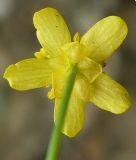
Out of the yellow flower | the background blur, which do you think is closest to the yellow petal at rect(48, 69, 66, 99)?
the yellow flower

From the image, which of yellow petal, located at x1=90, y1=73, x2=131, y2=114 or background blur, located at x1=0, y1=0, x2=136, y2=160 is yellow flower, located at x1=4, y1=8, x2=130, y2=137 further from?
background blur, located at x1=0, y1=0, x2=136, y2=160

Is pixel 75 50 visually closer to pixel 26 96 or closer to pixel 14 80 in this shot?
pixel 14 80

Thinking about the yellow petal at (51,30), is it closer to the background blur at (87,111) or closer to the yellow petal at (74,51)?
the yellow petal at (74,51)

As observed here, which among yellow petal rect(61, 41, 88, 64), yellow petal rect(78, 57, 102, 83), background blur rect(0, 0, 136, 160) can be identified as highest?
yellow petal rect(61, 41, 88, 64)

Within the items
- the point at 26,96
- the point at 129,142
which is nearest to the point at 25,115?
the point at 26,96

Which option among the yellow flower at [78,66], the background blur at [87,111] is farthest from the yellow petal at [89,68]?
the background blur at [87,111]
